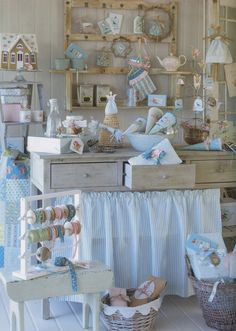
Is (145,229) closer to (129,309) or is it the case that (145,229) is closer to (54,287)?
(129,309)

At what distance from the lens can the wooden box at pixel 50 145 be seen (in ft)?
10.8

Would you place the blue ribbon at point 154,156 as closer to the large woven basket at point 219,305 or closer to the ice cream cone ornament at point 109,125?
the ice cream cone ornament at point 109,125

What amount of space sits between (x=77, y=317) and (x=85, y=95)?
5.07ft

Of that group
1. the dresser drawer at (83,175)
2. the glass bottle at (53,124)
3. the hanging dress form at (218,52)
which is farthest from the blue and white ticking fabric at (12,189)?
the hanging dress form at (218,52)

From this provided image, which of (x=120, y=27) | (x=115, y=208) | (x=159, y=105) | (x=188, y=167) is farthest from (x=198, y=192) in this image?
(x=120, y=27)

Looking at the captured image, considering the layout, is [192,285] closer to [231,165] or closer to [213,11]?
[231,165]

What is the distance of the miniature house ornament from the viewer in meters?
3.80

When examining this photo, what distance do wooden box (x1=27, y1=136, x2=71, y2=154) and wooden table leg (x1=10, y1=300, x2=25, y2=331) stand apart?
2.79 feet

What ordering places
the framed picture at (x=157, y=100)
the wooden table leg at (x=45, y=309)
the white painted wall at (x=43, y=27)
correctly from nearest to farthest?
the wooden table leg at (x=45, y=309) → the white painted wall at (x=43, y=27) → the framed picture at (x=157, y=100)

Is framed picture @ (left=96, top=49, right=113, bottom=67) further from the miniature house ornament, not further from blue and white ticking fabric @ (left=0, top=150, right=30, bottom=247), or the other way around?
blue and white ticking fabric @ (left=0, top=150, right=30, bottom=247)

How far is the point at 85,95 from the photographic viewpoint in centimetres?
424

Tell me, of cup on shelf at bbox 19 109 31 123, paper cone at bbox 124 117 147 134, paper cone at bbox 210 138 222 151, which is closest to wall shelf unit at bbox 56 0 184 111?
cup on shelf at bbox 19 109 31 123

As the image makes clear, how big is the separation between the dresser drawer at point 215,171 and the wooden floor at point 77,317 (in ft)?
2.32

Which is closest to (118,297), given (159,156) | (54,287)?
(54,287)
